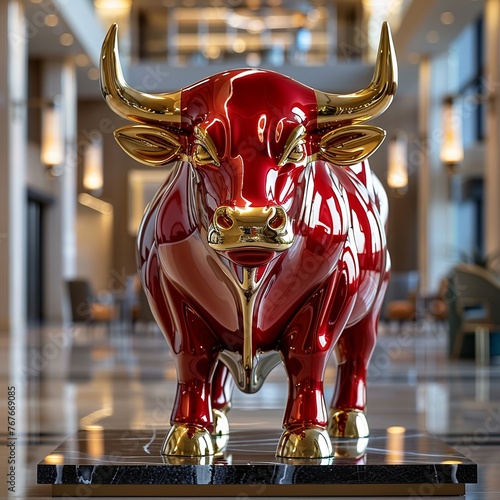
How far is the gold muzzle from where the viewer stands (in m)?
1.60

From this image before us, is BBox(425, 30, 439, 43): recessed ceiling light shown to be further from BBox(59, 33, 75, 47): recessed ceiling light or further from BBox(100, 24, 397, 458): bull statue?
BBox(100, 24, 397, 458): bull statue

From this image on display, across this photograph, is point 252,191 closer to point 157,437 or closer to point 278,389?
point 157,437

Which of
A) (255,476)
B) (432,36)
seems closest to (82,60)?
(432,36)

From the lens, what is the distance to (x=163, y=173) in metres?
19.5

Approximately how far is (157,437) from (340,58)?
57.1 feet

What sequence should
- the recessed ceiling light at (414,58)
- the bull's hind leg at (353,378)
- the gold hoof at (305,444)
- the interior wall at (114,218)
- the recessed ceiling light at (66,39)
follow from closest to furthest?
the gold hoof at (305,444) < the bull's hind leg at (353,378) < the recessed ceiling light at (66,39) < the recessed ceiling light at (414,58) < the interior wall at (114,218)

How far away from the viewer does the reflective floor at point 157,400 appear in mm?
2535

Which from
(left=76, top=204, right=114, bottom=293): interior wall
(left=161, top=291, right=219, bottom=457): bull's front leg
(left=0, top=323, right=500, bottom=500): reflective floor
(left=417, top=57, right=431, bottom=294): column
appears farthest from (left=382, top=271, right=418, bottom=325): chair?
(left=161, top=291, right=219, bottom=457): bull's front leg

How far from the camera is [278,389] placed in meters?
4.84

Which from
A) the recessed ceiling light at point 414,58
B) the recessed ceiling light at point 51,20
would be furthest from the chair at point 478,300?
the recessed ceiling light at point 414,58

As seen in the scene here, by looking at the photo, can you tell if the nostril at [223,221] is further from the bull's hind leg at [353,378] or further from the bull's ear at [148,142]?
the bull's hind leg at [353,378]

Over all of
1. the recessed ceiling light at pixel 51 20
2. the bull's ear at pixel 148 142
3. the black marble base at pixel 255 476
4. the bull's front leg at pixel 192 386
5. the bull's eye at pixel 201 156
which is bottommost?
the black marble base at pixel 255 476

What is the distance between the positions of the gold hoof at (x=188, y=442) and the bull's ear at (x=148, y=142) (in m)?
0.56

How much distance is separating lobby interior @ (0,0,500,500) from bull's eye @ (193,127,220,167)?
96.2 inches
